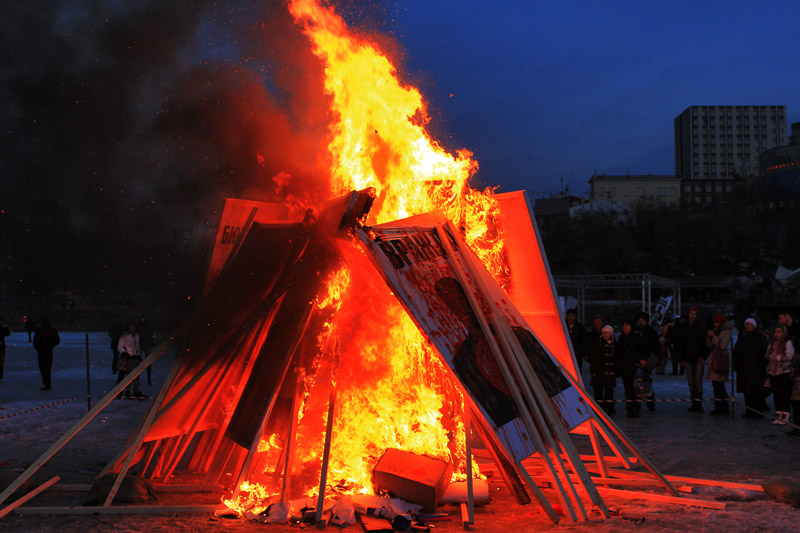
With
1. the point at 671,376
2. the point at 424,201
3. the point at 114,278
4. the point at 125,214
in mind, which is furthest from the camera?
the point at 114,278

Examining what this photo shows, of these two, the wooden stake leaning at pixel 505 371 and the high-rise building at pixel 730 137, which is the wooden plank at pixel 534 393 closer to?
the wooden stake leaning at pixel 505 371

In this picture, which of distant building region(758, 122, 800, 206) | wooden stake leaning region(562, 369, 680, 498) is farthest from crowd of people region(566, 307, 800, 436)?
distant building region(758, 122, 800, 206)

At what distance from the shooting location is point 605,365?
409 inches

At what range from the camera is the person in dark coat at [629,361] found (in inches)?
407

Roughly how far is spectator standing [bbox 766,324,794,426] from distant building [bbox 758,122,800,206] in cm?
6867

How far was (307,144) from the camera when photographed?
26.6 feet

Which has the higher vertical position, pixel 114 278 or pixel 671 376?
pixel 114 278

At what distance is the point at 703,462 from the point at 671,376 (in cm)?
846

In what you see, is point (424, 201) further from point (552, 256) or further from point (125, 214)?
point (552, 256)

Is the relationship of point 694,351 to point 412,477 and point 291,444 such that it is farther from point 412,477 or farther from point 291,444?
point 291,444

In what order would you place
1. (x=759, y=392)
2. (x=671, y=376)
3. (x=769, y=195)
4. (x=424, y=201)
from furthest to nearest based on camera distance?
(x=769, y=195), (x=671, y=376), (x=759, y=392), (x=424, y=201)

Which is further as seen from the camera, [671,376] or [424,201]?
[671,376]

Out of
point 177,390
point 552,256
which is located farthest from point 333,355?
point 552,256

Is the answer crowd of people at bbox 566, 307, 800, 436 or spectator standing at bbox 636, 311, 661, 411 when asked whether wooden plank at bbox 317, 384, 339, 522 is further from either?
spectator standing at bbox 636, 311, 661, 411
